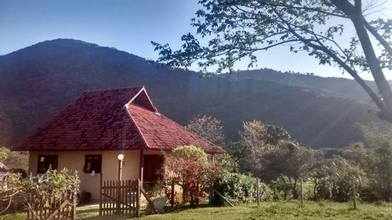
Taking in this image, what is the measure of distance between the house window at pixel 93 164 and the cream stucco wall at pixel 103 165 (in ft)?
0.68

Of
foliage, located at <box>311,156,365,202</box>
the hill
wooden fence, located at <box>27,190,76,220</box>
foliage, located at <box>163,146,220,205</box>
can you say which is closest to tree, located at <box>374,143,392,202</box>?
foliage, located at <box>311,156,365,202</box>

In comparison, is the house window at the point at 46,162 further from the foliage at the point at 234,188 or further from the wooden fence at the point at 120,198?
the foliage at the point at 234,188

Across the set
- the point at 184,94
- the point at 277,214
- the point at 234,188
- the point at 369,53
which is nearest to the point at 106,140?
the point at 234,188

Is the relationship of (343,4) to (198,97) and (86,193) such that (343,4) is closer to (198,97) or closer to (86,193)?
(86,193)

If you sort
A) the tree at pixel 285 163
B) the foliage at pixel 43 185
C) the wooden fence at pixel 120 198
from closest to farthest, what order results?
the foliage at pixel 43 185, the wooden fence at pixel 120 198, the tree at pixel 285 163

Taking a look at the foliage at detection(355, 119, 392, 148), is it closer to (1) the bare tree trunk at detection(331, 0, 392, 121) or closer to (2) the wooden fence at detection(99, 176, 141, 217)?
(2) the wooden fence at detection(99, 176, 141, 217)

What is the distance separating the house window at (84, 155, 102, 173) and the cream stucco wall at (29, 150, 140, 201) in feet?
0.68

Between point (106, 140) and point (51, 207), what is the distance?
9292 mm

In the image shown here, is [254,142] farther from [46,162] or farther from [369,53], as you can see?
[369,53]

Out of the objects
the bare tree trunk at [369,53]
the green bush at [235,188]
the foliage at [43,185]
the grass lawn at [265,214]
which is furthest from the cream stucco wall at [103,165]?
the bare tree trunk at [369,53]

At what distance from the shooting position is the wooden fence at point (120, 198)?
53.4 feet

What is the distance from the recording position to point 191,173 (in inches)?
752

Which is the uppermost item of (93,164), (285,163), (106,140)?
(106,140)

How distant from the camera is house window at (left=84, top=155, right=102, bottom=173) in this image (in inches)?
889
